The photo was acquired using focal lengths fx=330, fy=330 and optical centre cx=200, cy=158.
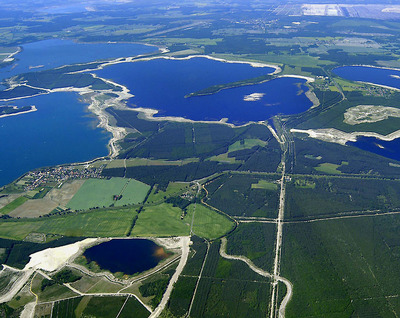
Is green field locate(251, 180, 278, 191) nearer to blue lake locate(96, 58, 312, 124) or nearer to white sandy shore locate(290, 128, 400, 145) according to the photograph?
white sandy shore locate(290, 128, 400, 145)

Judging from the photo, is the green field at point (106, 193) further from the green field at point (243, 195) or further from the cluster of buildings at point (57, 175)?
the green field at point (243, 195)

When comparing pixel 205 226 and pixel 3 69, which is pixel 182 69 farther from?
pixel 205 226

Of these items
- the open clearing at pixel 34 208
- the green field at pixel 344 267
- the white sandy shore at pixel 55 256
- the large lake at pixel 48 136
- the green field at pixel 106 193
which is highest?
the green field at pixel 344 267

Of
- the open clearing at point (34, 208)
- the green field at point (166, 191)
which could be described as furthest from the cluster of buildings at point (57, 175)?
the green field at point (166, 191)

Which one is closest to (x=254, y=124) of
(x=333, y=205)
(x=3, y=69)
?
(x=333, y=205)

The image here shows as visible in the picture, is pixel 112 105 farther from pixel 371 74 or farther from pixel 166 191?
pixel 371 74

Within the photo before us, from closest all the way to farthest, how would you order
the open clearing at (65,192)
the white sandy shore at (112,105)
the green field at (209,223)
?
Answer: the green field at (209,223) → the open clearing at (65,192) → the white sandy shore at (112,105)
